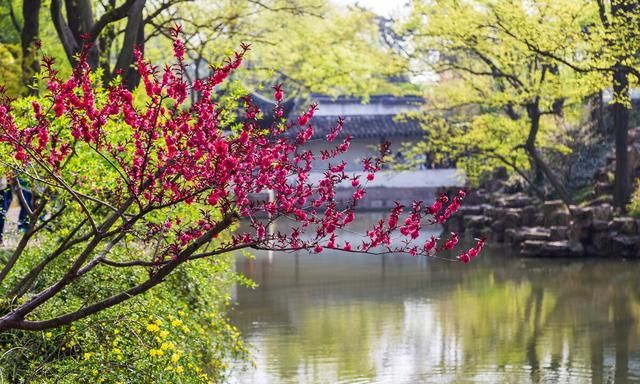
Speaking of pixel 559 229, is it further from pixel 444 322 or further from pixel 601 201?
pixel 444 322

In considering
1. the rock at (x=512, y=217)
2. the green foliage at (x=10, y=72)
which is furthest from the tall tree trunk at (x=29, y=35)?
the rock at (x=512, y=217)

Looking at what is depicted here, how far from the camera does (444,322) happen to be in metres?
17.9

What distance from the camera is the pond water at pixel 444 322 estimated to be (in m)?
13.9


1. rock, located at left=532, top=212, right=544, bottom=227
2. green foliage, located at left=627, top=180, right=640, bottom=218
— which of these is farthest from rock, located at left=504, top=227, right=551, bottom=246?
green foliage, located at left=627, top=180, right=640, bottom=218

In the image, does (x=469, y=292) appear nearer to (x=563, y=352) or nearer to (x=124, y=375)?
(x=563, y=352)

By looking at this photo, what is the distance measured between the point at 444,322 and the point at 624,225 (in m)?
11.1

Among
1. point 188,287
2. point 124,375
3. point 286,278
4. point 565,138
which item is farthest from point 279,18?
point 124,375

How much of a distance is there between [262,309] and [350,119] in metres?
41.6

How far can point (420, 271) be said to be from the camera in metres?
26.6

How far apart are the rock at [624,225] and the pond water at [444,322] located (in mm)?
1358

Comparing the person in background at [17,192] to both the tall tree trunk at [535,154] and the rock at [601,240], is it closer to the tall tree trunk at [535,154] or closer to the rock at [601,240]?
the rock at [601,240]

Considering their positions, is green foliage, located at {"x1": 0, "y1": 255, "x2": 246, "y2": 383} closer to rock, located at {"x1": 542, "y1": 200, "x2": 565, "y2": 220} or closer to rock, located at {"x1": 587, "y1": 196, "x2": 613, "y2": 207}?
rock, located at {"x1": 587, "y1": 196, "x2": 613, "y2": 207}

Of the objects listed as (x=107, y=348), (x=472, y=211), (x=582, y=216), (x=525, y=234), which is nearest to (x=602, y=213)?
(x=582, y=216)

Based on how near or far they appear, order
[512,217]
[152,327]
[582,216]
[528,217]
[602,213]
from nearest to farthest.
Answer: [152,327]
[582,216]
[602,213]
[528,217]
[512,217]
